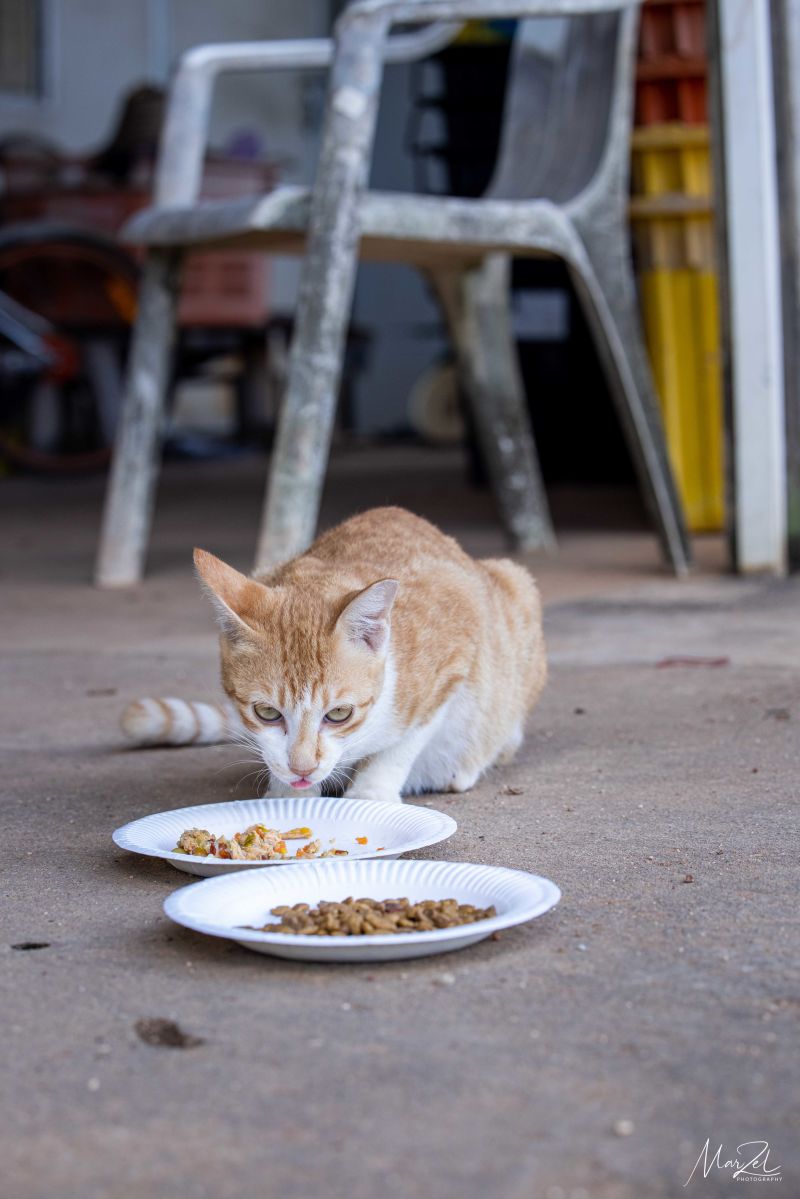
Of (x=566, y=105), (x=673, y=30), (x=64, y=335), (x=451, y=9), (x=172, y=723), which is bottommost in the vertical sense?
(x=172, y=723)

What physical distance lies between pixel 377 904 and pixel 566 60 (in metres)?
4.47

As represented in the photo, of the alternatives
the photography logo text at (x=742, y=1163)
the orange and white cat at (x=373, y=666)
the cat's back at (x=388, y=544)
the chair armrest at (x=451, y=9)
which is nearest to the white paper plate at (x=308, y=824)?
the orange and white cat at (x=373, y=666)

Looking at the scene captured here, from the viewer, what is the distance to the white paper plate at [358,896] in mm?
1714

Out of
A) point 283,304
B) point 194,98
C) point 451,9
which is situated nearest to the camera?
point 451,9

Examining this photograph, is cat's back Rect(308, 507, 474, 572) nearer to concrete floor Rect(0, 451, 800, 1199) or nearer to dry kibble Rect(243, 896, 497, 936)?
concrete floor Rect(0, 451, 800, 1199)

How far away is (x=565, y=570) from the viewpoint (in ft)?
16.8

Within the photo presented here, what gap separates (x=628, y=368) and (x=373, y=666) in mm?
2746

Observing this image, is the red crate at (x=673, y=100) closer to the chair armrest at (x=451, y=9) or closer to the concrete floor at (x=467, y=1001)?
the chair armrest at (x=451, y=9)

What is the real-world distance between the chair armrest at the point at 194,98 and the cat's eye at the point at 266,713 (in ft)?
10.6

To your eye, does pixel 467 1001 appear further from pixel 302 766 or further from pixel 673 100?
pixel 673 100

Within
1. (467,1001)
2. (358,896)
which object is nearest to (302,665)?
(358,896)

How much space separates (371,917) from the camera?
1.80 metres

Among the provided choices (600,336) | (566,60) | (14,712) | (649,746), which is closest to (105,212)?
(566,60)

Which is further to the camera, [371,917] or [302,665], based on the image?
[302,665]
